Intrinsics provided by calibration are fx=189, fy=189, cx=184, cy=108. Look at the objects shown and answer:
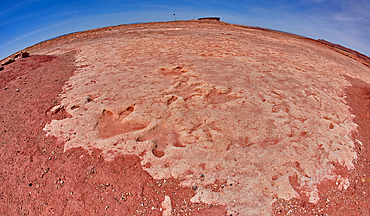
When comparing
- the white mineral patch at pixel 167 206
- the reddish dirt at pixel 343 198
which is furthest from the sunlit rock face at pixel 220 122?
the white mineral patch at pixel 167 206

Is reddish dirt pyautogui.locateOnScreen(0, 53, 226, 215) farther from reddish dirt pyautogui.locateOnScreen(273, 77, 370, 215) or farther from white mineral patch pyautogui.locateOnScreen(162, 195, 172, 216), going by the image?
reddish dirt pyautogui.locateOnScreen(273, 77, 370, 215)

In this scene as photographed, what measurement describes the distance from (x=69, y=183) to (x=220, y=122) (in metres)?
3.35

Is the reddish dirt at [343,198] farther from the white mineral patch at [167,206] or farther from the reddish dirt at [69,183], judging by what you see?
the white mineral patch at [167,206]

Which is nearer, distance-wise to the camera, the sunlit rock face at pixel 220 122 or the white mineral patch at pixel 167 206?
the white mineral patch at pixel 167 206

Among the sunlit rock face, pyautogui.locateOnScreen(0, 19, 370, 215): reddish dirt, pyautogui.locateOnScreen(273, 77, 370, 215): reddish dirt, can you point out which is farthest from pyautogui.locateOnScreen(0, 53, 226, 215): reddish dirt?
pyautogui.locateOnScreen(273, 77, 370, 215): reddish dirt

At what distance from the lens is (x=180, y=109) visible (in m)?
4.98

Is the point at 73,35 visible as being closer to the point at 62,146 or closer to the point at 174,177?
the point at 62,146

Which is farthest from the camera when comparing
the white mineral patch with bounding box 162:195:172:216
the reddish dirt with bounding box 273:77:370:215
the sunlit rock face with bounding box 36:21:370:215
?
the sunlit rock face with bounding box 36:21:370:215

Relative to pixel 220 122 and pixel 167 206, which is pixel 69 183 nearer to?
pixel 167 206

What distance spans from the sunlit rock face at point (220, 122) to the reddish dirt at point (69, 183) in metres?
0.20

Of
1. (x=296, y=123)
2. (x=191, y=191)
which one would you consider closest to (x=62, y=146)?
(x=191, y=191)

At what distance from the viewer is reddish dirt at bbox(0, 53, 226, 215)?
3.11 metres

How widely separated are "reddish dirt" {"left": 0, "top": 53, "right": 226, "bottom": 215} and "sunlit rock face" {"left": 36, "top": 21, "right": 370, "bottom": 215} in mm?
199

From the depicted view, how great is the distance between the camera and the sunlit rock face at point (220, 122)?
11.5 ft
